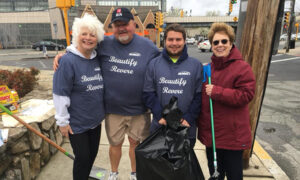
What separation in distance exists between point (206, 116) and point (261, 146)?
222cm

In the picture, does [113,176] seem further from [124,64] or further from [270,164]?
[270,164]

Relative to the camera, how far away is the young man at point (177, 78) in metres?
1.91

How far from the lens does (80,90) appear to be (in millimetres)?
1942

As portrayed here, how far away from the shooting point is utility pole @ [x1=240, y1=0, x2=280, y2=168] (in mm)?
2088

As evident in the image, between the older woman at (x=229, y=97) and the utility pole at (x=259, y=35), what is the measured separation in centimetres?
57

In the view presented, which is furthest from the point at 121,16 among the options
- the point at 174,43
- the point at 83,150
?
the point at 83,150

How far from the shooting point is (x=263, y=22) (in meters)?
2.12

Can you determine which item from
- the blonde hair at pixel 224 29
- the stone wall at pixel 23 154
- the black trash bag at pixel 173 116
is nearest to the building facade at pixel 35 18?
the stone wall at pixel 23 154

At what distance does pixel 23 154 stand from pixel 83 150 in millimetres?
853

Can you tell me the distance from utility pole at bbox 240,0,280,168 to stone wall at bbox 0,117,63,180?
2705 mm

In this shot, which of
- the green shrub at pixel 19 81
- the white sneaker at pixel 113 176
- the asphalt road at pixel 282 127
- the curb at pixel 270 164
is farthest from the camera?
the green shrub at pixel 19 81

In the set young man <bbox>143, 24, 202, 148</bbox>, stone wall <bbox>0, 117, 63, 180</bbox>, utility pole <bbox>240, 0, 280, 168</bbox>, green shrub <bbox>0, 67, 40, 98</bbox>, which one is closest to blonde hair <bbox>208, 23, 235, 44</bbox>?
A: young man <bbox>143, 24, 202, 148</bbox>

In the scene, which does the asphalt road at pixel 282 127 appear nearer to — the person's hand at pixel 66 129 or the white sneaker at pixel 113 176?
the white sneaker at pixel 113 176

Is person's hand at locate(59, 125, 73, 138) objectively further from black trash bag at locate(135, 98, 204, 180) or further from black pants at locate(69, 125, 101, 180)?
black trash bag at locate(135, 98, 204, 180)
